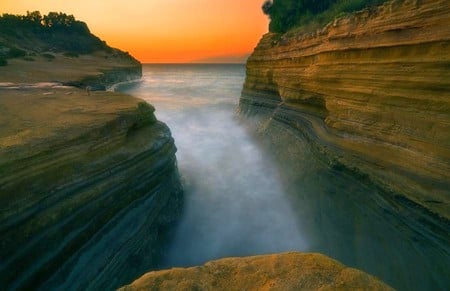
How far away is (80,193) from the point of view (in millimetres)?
4406

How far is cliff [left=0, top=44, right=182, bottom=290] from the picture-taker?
3.74 metres

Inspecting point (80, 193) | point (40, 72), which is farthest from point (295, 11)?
point (80, 193)

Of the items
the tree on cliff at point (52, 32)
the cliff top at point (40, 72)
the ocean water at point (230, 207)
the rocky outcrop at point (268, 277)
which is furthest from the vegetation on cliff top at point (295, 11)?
the tree on cliff at point (52, 32)

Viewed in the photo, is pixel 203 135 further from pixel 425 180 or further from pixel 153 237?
pixel 425 180

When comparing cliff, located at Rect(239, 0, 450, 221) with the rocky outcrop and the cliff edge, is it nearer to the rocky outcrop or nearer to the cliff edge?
the rocky outcrop

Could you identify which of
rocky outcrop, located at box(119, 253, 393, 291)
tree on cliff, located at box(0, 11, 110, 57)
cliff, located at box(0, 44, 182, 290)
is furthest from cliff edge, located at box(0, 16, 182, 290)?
tree on cliff, located at box(0, 11, 110, 57)

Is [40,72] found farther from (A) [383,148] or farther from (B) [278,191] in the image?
(A) [383,148]

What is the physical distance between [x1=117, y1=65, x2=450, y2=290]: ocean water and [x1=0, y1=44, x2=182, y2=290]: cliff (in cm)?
116

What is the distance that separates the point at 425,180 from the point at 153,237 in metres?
4.53

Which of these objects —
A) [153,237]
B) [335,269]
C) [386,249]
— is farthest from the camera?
[153,237]

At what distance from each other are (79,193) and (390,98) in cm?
508

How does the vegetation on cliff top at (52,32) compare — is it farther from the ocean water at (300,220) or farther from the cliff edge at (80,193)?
the cliff edge at (80,193)

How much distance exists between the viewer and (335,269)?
2256 mm

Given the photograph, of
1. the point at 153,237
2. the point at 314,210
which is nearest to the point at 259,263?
the point at 153,237
